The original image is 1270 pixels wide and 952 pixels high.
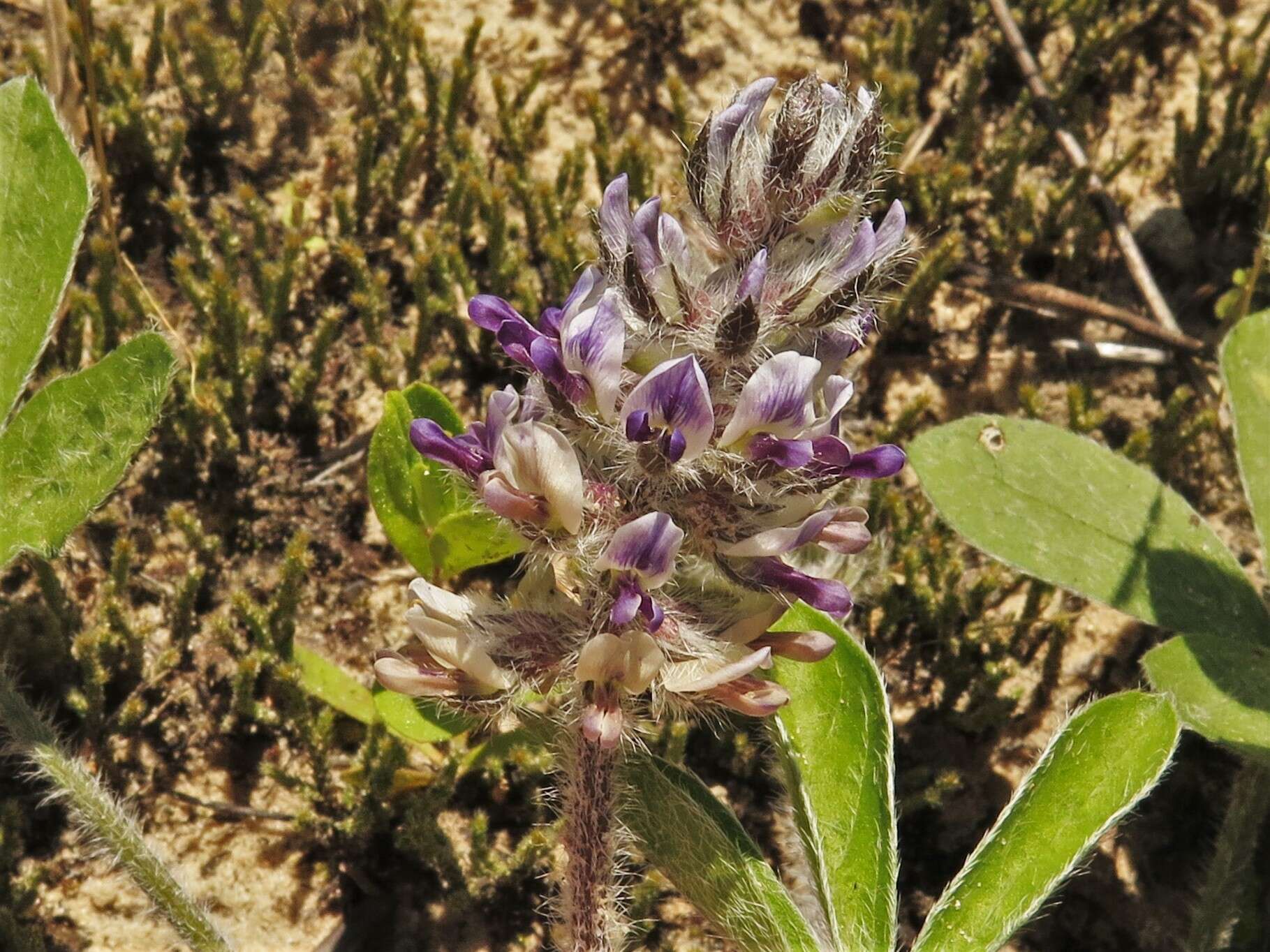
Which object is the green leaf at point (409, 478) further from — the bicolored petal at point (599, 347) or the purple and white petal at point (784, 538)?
the purple and white petal at point (784, 538)

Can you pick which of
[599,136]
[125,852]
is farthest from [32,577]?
[599,136]

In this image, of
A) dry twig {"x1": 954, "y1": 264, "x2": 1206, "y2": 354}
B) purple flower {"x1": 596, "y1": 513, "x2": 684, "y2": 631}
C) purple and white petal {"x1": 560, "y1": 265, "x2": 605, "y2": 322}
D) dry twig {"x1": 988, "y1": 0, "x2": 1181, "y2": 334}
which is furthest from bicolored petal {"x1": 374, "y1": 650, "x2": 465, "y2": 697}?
dry twig {"x1": 988, "y1": 0, "x2": 1181, "y2": 334}

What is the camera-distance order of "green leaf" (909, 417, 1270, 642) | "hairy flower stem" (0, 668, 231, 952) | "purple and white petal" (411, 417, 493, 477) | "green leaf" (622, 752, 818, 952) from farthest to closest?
"green leaf" (909, 417, 1270, 642) < "hairy flower stem" (0, 668, 231, 952) < "green leaf" (622, 752, 818, 952) < "purple and white petal" (411, 417, 493, 477)

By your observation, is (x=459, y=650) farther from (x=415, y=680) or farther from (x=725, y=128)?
(x=725, y=128)

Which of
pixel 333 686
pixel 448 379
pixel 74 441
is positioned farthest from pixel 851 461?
pixel 448 379

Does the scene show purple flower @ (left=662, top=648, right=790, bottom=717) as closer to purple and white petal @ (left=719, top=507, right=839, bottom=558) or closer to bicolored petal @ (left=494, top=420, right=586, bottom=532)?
purple and white petal @ (left=719, top=507, right=839, bottom=558)

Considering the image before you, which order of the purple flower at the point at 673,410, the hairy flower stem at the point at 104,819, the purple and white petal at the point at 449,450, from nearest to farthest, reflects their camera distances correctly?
the purple flower at the point at 673,410, the purple and white petal at the point at 449,450, the hairy flower stem at the point at 104,819

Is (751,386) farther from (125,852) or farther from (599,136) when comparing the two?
(599,136)

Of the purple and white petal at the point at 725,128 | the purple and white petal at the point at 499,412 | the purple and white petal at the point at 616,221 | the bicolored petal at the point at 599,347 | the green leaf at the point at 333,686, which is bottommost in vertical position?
the green leaf at the point at 333,686

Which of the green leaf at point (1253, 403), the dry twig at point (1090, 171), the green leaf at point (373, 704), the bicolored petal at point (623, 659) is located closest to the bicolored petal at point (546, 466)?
the bicolored petal at point (623, 659)
